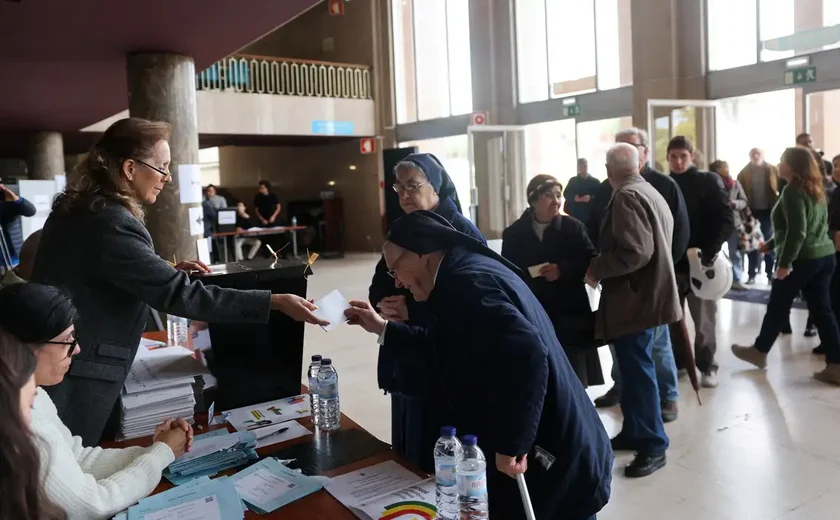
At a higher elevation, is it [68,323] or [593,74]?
[593,74]

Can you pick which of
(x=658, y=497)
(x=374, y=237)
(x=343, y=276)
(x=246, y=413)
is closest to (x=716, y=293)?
(x=658, y=497)

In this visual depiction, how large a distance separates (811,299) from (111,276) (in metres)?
4.54

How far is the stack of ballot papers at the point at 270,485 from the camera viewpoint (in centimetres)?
161

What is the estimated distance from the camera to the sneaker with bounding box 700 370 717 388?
4.50 m

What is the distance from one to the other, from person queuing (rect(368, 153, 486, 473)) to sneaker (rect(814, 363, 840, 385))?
10.4 ft

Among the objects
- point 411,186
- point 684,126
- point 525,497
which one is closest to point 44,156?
point 684,126

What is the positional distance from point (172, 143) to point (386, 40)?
11.5 meters

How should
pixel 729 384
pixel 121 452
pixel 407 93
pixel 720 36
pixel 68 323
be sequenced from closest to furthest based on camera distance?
pixel 68 323
pixel 121 452
pixel 729 384
pixel 720 36
pixel 407 93

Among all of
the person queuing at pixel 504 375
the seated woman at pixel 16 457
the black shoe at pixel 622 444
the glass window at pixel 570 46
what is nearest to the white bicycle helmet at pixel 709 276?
the black shoe at pixel 622 444

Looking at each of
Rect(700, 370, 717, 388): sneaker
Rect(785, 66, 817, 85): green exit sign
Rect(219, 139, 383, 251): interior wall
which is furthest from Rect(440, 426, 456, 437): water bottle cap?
Rect(219, 139, 383, 251): interior wall

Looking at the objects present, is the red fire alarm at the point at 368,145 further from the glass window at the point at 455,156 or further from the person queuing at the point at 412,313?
the person queuing at the point at 412,313

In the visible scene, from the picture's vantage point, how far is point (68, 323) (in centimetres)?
144

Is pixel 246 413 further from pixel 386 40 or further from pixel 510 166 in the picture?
pixel 386 40

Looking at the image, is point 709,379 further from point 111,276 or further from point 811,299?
point 111,276
